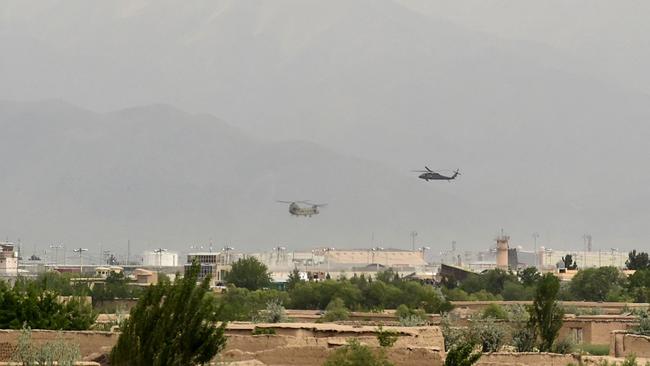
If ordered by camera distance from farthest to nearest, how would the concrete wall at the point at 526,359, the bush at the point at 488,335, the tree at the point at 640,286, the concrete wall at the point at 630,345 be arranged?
the tree at the point at 640,286 → the bush at the point at 488,335 → the concrete wall at the point at 630,345 → the concrete wall at the point at 526,359

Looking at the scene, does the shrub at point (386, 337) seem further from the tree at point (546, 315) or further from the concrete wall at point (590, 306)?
the concrete wall at point (590, 306)

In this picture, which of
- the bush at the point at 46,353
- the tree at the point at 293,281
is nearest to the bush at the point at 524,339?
the bush at the point at 46,353

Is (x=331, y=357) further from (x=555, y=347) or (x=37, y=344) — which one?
(x=555, y=347)

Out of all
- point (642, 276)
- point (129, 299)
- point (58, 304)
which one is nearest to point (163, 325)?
point (58, 304)

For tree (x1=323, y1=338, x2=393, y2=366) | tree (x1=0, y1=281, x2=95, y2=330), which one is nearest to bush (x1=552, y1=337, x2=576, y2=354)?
tree (x1=0, y1=281, x2=95, y2=330)

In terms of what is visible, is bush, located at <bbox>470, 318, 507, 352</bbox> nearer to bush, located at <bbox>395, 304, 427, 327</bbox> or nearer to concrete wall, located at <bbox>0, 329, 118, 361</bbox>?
bush, located at <bbox>395, 304, 427, 327</bbox>

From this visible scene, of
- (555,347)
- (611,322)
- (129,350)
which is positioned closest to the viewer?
(129,350)

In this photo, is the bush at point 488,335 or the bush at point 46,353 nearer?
the bush at point 46,353
